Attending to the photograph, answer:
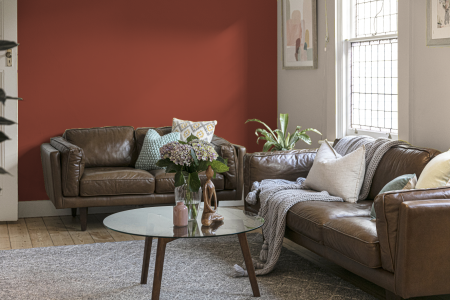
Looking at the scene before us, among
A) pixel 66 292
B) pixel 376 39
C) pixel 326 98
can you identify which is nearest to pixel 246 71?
pixel 326 98

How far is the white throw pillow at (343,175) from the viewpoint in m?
3.57

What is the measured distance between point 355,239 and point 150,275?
138cm

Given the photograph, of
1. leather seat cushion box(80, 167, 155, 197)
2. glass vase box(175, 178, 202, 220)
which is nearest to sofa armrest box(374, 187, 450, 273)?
glass vase box(175, 178, 202, 220)

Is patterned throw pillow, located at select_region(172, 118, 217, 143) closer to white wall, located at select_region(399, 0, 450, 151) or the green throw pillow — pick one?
white wall, located at select_region(399, 0, 450, 151)

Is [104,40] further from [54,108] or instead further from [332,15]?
[332,15]

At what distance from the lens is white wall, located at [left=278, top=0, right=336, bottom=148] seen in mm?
4871

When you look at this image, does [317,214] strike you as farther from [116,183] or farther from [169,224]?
[116,183]

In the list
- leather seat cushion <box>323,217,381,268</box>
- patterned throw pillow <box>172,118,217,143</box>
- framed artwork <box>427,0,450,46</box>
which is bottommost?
leather seat cushion <box>323,217,381,268</box>

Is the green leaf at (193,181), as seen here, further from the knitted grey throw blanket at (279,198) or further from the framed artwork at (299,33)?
the framed artwork at (299,33)

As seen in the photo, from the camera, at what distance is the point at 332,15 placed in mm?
4805

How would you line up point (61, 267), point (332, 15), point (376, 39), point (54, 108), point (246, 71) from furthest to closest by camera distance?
point (246, 71), point (54, 108), point (332, 15), point (376, 39), point (61, 267)

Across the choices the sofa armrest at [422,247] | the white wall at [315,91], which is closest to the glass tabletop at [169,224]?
the sofa armrest at [422,247]

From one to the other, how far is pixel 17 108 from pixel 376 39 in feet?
11.0

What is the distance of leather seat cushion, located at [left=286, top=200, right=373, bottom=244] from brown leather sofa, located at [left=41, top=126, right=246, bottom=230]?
148cm
